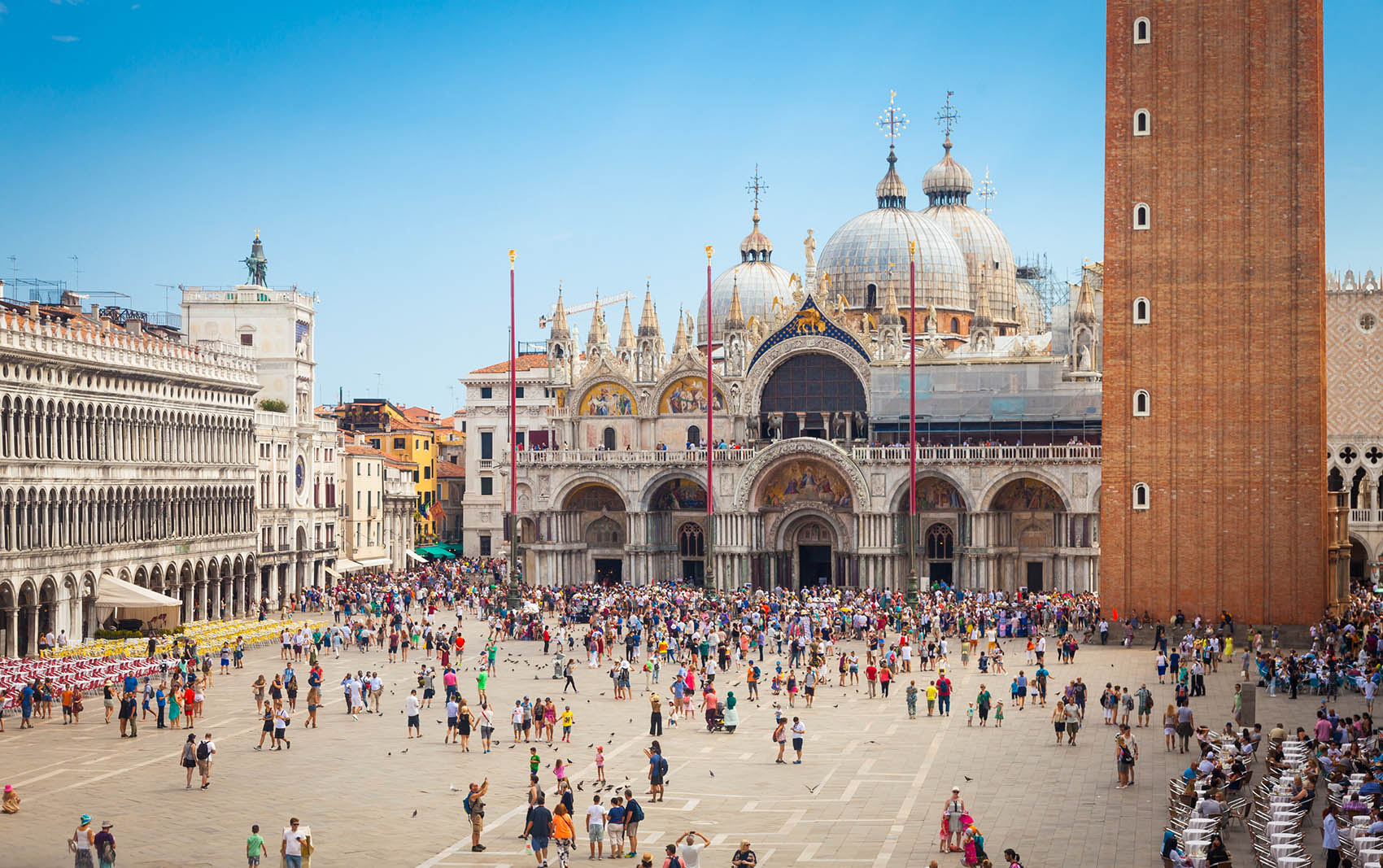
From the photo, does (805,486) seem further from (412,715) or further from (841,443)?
(412,715)

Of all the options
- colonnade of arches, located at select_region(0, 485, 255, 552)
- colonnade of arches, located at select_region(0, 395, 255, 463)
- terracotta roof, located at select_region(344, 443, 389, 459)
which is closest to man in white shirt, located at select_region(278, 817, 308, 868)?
colonnade of arches, located at select_region(0, 485, 255, 552)

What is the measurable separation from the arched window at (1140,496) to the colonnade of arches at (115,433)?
33.1 meters

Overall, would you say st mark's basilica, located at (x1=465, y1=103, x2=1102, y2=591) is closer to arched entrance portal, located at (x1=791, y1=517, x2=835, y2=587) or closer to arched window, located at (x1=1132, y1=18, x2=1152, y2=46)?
arched entrance portal, located at (x1=791, y1=517, x2=835, y2=587)

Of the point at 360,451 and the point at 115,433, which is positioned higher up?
the point at 360,451

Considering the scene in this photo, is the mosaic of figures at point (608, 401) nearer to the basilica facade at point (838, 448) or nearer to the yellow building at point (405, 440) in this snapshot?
the basilica facade at point (838, 448)

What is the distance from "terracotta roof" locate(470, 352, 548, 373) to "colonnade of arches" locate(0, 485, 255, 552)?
26.7 m

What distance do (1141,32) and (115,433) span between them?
35620 millimetres

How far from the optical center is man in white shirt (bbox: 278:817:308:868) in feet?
81.7

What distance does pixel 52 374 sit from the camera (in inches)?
2235

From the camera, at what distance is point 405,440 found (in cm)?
10888

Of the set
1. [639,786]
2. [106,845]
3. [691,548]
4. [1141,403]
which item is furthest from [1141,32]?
[106,845]

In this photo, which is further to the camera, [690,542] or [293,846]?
[690,542]

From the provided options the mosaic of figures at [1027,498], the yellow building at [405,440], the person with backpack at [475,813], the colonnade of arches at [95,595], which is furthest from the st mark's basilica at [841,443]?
the person with backpack at [475,813]

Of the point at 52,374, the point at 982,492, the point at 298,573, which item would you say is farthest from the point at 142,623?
the point at 982,492
